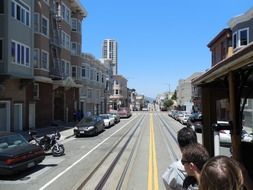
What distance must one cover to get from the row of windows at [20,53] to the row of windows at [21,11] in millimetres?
1833

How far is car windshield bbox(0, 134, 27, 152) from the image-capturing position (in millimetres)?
15008

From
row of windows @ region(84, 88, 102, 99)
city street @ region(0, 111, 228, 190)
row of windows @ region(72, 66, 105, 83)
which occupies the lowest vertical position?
city street @ region(0, 111, 228, 190)

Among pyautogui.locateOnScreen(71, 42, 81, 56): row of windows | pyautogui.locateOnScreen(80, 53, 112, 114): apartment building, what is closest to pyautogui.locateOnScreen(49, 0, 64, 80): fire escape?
pyautogui.locateOnScreen(71, 42, 81, 56): row of windows

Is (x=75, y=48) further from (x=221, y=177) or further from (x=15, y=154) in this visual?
(x=221, y=177)

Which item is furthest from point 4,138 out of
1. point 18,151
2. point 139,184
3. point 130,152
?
point 130,152

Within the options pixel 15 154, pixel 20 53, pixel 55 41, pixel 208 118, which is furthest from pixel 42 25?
pixel 208 118

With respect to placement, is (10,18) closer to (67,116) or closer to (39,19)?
(39,19)

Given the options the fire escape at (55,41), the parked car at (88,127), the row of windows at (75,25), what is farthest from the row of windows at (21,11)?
the row of windows at (75,25)

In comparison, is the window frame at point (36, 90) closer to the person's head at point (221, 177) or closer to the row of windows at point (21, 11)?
the row of windows at point (21, 11)

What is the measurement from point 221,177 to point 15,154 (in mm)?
12765

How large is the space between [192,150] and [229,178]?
1.11 metres

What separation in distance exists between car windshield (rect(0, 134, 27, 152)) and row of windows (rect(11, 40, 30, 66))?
596 inches

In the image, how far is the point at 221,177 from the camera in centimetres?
246

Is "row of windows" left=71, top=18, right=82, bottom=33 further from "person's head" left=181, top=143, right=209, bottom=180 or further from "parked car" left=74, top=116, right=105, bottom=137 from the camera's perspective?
Result: "person's head" left=181, top=143, right=209, bottom=180
